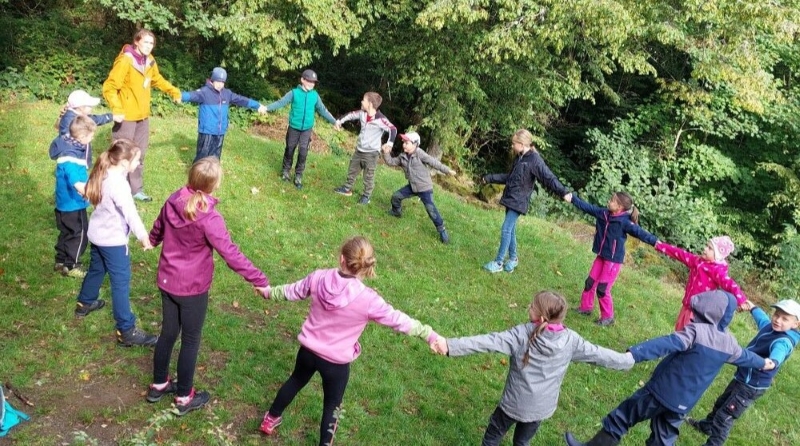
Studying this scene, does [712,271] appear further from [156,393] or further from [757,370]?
[156,393]

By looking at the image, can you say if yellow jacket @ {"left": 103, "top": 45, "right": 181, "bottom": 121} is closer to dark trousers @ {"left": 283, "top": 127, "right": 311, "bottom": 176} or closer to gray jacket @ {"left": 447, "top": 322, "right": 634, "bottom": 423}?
dark trousers @ {"left": 283, "top": 127, "right": 311, "bottom": 176}

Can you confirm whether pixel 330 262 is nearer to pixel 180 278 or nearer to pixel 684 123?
pixel 180 278

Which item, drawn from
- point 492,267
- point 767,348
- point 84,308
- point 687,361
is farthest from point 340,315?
point 492,267

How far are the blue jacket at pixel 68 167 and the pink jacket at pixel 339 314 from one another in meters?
3.16

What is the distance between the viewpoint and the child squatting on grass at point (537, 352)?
4301 mm

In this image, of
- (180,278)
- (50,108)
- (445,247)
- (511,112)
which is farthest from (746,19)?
(50,108)

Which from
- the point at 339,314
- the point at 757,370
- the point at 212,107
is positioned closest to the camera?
the point at 339,314

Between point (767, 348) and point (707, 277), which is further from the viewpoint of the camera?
point (707, 277)

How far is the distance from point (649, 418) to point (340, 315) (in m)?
2.96

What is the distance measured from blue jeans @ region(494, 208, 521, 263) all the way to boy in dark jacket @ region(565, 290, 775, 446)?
4199 mm

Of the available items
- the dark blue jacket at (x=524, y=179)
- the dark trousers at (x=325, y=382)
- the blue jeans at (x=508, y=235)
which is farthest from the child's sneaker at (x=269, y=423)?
the blue jeans at (x=508, y=235)

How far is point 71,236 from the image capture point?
6.55 meters

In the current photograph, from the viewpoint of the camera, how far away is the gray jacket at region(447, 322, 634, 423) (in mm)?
4363

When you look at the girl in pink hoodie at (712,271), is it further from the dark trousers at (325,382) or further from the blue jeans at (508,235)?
the dark trousers at (325,382)
